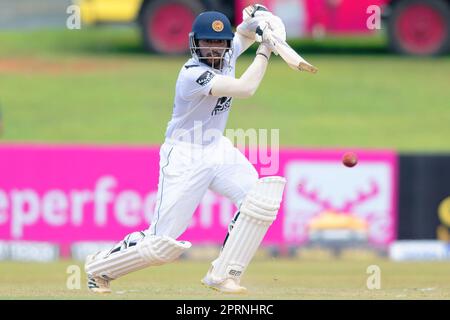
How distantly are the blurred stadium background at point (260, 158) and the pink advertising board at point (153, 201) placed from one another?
0.04 feet

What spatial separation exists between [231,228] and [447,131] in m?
8.77

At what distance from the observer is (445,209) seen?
11953 mm

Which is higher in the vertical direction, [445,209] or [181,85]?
[181,85]

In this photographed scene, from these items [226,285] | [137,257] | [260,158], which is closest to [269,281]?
[260,158]

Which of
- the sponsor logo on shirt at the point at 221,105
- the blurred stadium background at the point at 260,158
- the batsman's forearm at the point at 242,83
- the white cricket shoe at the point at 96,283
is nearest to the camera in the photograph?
the batsman's forearm at the point at 242,83

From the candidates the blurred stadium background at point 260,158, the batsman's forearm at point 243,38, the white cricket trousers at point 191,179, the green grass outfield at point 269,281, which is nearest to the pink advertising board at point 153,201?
the blurred stadium background at point 260,158

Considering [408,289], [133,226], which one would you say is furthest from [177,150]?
[133,226]

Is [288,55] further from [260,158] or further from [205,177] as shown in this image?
[260,158]

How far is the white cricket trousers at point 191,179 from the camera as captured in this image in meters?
7.50

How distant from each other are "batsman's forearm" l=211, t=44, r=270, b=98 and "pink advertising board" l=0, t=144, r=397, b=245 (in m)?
4.49

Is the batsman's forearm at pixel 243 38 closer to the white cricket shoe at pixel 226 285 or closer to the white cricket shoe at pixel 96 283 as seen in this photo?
the white cricket shoe at pixel 226 285

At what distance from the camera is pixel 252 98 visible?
680 inches

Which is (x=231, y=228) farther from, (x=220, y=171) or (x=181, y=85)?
(x=181, y=85)

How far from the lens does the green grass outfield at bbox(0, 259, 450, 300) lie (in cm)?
750
